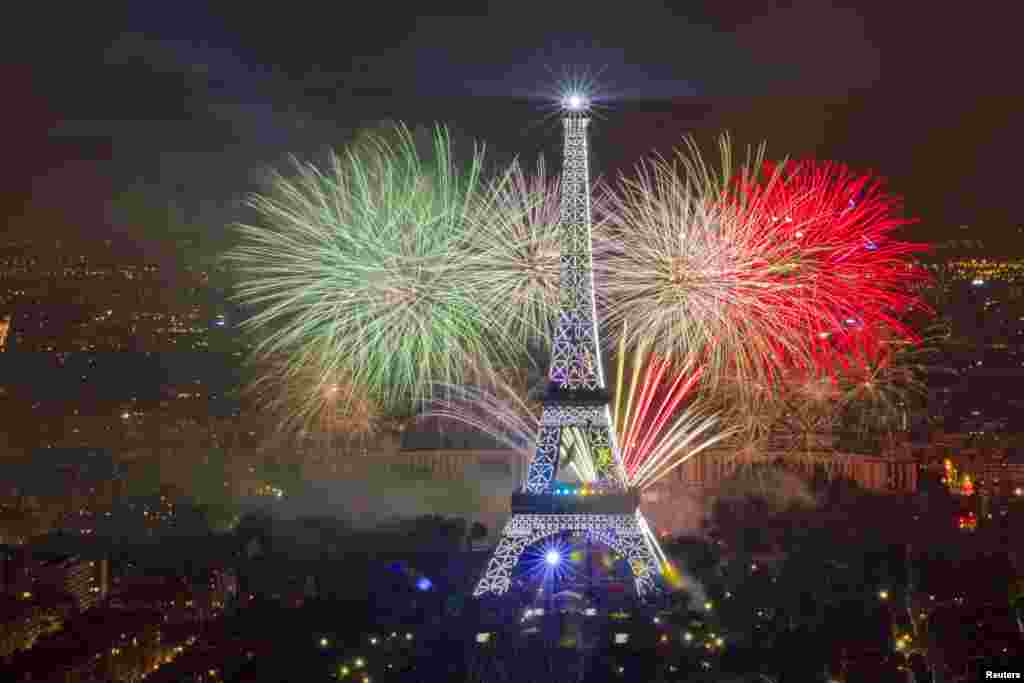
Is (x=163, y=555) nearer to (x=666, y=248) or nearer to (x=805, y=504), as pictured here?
(x=805, y=504)

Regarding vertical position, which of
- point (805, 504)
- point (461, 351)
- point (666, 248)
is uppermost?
point (666, 248)

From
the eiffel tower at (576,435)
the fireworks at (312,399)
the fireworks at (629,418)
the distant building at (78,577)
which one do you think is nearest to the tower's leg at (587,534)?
the eiffel tower at (576,435)

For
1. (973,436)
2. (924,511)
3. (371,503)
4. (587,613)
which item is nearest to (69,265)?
(371,503)

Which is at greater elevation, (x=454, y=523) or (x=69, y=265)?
(x=69, y=265)

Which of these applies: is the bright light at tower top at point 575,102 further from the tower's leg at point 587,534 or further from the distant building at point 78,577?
the distant building at point 78,577

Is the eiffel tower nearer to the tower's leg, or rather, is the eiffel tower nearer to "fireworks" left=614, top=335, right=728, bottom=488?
the tower's leg

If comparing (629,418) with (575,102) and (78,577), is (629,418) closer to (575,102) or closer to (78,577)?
(575,102)

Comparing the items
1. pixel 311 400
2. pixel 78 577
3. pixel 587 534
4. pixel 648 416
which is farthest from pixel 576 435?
pixel 78 577
